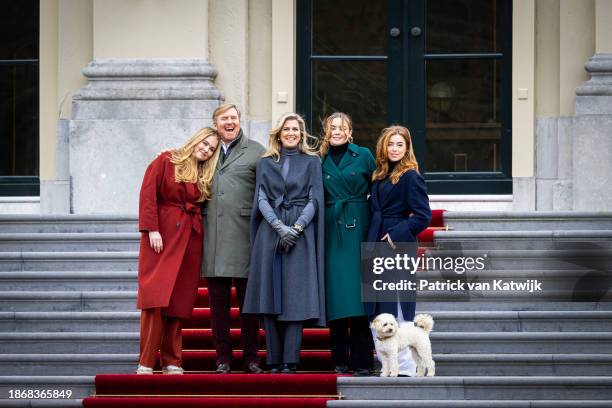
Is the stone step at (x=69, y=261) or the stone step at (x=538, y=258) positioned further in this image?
the stone step at (x=69, y=261)

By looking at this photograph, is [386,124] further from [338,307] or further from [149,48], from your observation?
[338,307]

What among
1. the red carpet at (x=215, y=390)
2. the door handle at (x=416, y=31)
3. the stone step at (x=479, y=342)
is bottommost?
the red carpet at (x=215, y=390)

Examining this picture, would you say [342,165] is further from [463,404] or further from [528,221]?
[528,221]

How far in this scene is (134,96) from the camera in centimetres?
1281

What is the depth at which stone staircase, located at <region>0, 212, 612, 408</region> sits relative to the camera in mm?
9297

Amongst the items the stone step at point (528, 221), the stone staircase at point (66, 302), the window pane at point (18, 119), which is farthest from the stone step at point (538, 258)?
the window pane at point (18, 119)

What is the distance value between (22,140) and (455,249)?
5.13 metres

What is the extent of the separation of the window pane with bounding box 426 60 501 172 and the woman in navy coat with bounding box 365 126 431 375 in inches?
148

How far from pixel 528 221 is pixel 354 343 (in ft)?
9.05

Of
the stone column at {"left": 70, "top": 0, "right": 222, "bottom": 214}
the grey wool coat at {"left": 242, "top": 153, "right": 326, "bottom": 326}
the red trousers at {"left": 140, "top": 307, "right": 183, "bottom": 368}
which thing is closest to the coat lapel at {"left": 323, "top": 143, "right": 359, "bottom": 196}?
the grey wool coat at {"left": 242, "top": 153, "right": 326, "bottom": 326}

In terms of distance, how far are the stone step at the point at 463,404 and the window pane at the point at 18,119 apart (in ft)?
19.3

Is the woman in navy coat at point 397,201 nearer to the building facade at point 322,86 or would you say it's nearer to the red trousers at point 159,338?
the red trousers at point 159,338

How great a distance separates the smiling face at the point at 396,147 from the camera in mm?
9664

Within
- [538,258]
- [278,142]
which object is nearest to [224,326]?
[278,142]
